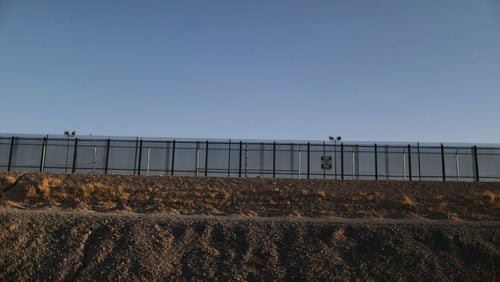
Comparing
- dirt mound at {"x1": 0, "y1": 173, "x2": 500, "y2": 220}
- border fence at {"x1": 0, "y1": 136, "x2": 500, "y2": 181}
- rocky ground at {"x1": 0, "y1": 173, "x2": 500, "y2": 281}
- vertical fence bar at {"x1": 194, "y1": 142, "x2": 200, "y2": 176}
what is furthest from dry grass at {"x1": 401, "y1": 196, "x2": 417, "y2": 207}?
vertical fence bar at {"x1": 194, "y1": 142, "x2": 200, "y2": 176}

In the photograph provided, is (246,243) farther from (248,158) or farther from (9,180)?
(248,158)

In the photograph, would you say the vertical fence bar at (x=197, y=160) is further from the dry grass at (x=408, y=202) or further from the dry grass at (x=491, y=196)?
the dry grass at (x=491, y=196)

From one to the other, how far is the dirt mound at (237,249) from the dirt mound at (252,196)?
11.2 feet

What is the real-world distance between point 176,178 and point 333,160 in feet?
39.7

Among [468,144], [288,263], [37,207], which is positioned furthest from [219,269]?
[468,144]

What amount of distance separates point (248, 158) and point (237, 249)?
18.0 metres

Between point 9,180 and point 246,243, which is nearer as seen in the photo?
point 246,243

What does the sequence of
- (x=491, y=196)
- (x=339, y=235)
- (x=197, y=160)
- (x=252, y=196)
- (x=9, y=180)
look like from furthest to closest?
(x=197, y=160) < (x=9, y=180) < (x=491, y=196) < (x=252, y=196) < (x=339, y=235)

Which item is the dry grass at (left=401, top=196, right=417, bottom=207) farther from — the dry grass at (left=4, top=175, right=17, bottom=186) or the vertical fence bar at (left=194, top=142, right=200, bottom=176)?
the dry grass at (left=4, top=175, right=17, bottom=186)

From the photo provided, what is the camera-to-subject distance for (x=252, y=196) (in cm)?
2269

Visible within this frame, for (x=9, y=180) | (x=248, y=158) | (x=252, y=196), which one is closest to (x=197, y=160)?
(x=248, y=158)

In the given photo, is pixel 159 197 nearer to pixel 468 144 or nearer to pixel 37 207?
pixel 37 207

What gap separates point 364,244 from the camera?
15766mm

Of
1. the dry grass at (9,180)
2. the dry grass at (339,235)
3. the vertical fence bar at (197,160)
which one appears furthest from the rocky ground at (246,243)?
the vertical fence bar at (197,160)
